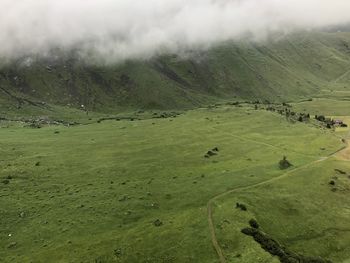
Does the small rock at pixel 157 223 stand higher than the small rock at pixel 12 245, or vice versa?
the small rock at pixel 157 223

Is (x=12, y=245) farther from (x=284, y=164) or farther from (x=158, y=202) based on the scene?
(x=284, y=164)

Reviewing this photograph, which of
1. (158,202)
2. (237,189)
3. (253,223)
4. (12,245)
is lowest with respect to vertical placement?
(253,223)

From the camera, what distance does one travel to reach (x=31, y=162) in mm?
142375

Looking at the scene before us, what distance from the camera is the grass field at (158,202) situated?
8756 cm

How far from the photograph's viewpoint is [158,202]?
108125mm

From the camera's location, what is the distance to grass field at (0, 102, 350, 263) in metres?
87.6

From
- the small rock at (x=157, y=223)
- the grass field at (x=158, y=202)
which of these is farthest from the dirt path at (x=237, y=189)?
the small rock at (x=157, y=223)

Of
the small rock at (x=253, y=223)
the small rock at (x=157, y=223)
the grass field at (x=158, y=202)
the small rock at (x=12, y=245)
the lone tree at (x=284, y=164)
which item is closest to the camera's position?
the grass field at (x=158, y=202)

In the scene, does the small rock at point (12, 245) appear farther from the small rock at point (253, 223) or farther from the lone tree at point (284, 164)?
the lone tree at point (284, 164)

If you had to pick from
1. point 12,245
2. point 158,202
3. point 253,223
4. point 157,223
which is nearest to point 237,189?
point 253,223

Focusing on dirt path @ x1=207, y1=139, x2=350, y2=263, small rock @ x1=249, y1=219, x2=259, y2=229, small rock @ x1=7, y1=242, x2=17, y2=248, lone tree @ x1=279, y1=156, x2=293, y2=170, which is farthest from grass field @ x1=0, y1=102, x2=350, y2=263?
lone tree @ x1=279, y1=156, x2=293, y2=170

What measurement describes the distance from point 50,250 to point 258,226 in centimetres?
4550

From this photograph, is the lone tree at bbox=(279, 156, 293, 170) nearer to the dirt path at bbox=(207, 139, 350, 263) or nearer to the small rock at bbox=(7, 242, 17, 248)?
the dirt path at bbox=(207, 139, 350, 263)

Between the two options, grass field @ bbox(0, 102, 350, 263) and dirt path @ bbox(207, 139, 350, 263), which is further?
grass field @ bbox(0, 102, 350, 263)
